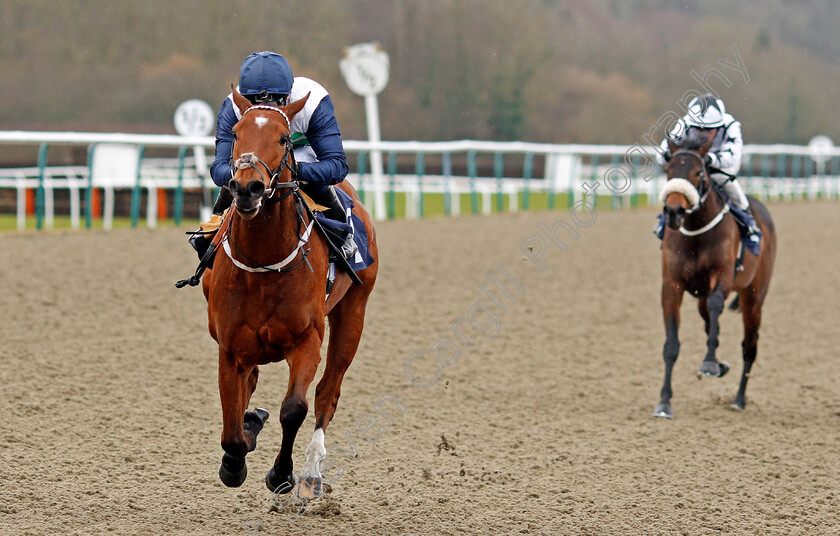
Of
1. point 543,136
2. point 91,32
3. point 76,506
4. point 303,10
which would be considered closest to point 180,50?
point 91,32

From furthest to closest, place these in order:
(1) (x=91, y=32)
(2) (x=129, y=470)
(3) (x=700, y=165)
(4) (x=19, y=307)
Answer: (1) (x=91, y=32)
(4) (x=19, y=307)
(3) (x=700, y=165)
(2) (x=129, y=470)

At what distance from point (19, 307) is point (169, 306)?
50.8 inches

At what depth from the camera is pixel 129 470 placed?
488 cm

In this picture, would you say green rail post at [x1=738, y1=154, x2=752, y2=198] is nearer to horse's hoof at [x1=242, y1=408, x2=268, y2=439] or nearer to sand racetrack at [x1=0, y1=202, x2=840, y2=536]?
sand racetrack at [x1=0, y1=202, x2=840, y2=536]

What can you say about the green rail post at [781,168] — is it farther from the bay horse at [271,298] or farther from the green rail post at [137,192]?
the bay horse at [271,298]

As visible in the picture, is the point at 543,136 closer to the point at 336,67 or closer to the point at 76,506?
the point at 336,67

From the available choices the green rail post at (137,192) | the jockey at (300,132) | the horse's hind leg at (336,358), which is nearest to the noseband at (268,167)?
the jockey at (300,132)

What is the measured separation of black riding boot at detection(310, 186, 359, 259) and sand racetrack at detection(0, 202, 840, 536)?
1.14 m

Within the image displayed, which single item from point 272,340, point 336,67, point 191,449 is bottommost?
point 191,449

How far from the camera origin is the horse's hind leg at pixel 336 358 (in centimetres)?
458

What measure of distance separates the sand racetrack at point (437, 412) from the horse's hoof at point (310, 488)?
118 millimetres

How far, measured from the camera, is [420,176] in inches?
599

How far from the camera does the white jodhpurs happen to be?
23.8 ft

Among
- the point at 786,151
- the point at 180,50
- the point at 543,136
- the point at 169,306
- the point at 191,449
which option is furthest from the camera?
the point at 543,136
